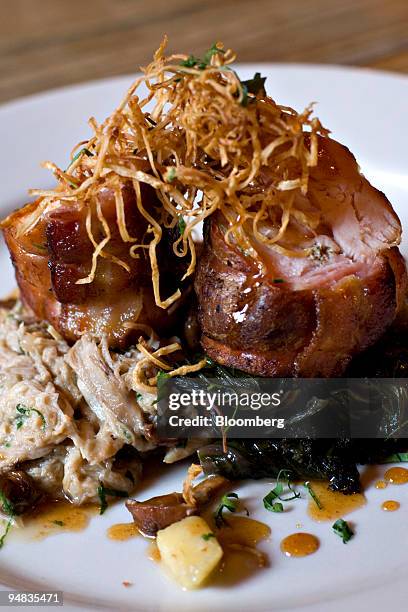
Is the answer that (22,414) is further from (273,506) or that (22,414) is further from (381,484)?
(381,484)

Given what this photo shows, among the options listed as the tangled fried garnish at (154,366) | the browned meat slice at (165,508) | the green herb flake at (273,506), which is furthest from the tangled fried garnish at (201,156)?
the green herb flake at (273,506)

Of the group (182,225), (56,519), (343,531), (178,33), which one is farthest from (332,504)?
(178,33)

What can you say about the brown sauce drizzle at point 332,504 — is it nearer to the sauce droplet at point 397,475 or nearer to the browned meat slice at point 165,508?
the sauce droplet at point 397,475

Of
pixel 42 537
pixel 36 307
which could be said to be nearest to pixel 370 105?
pixel 36 307

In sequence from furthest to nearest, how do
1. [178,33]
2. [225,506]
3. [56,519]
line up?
[178,33] → [56,519] → [225,506]

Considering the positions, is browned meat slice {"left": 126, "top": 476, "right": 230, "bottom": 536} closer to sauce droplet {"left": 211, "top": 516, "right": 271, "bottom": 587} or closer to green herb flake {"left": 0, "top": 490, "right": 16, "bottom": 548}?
sauce droplet {"left": 211, "top": 516, "right": 271, "bottom": 587}

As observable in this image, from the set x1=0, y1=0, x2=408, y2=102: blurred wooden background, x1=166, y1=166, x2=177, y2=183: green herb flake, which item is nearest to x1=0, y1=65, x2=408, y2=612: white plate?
x1=166, y1=166, x2=177, y2=183: green herb flake
